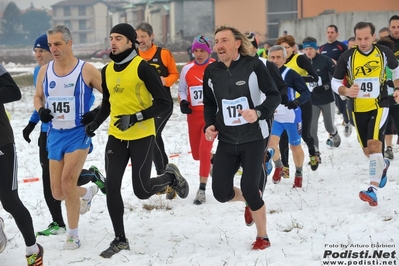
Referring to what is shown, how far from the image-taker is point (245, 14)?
6319 centimetres

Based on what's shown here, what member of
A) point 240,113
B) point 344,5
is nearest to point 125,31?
point 240,113

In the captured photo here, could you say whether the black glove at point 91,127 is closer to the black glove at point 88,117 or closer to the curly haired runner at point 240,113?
the black glove at point 88,117

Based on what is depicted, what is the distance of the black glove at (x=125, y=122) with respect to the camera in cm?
557

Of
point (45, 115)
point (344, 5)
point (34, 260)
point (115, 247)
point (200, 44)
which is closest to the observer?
point (34, 260)

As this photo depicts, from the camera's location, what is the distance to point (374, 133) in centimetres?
704

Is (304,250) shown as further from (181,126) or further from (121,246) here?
(181,126)

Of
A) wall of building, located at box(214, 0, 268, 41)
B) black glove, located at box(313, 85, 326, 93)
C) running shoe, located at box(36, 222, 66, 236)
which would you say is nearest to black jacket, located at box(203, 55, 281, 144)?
running shoe, located at box(36, 222, 66, 236)

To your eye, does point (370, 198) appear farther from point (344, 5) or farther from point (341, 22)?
point (344, 5)

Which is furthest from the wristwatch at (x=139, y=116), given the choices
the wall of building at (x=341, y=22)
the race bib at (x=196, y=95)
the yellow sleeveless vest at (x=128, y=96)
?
the wall of building at (x=341, y=22)

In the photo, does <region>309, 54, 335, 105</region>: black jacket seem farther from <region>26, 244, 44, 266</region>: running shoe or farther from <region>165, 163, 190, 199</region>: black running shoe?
<region>26, 244, 44, 266</region>: running shoe

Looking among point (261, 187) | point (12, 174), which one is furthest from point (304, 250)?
point (12, 174)

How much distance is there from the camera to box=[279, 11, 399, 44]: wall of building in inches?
1364

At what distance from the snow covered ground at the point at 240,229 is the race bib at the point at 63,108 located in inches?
50.7

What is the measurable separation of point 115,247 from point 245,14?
59.2 metres
